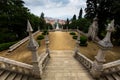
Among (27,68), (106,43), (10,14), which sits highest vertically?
(10,14)

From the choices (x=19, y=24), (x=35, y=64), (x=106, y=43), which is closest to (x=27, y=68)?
(x=35, y=64)

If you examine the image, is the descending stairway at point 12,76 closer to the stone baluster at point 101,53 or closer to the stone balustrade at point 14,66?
the stone balustrade at point 14,66

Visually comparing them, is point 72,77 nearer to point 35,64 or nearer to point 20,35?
point 35,64

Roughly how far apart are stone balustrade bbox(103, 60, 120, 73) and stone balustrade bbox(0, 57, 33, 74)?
524 centimetres

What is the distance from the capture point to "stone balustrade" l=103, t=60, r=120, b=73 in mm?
9873

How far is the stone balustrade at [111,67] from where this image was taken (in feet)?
32.4

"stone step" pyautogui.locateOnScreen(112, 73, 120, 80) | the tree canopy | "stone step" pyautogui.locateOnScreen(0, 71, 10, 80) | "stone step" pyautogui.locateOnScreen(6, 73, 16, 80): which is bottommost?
"stone step" pyautogui.locateOnScreen(112, 73, 120, 80)

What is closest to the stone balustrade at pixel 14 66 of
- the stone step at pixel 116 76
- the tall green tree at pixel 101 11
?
the stone step at pixel 116 76

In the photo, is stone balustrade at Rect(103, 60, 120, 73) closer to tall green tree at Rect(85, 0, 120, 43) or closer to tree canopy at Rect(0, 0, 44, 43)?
tall green tree at Rect(85, 0, 120, 43)

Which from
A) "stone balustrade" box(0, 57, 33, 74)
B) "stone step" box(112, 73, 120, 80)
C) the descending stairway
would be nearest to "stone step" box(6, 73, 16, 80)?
the descending stairway

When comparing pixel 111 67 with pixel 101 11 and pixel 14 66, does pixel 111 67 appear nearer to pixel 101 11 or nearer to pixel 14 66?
pixel 14 66

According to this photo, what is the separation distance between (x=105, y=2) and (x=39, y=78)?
24506 mm

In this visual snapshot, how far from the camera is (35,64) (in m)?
9.84

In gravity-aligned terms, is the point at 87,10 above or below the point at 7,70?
above
